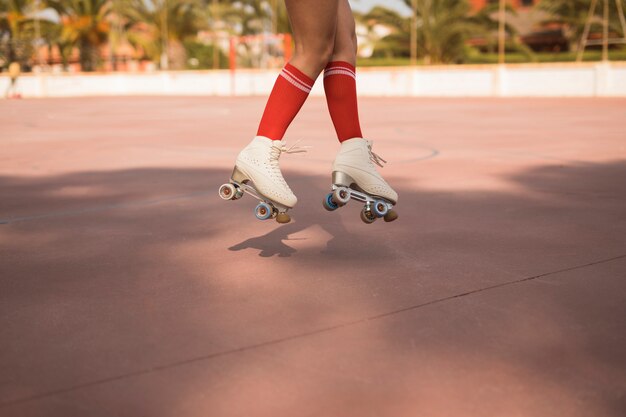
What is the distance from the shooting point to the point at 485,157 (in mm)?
6980

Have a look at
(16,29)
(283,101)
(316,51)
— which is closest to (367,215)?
(283,101)

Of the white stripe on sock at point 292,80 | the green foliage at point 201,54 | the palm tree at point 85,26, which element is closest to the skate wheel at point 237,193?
the white stripe on sock at point 292,80

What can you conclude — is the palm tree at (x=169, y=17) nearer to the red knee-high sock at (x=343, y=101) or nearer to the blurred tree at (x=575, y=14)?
the blurred tree at (x=575, y=14)

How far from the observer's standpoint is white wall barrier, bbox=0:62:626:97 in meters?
25.4

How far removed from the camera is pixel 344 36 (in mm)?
3084

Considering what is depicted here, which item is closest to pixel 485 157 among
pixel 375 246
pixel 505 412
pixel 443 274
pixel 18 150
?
pixel 375 246

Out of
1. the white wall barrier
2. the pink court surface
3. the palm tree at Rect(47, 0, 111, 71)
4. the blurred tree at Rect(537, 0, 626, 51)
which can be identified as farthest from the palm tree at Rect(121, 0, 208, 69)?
the pink court surface

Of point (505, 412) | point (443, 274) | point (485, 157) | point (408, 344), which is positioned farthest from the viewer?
point (485, 157)

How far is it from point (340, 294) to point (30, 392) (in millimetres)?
1095

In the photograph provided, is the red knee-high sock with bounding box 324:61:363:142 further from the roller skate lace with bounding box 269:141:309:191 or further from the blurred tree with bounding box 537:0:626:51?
the blurred tree with bounding box 537:0:626:51

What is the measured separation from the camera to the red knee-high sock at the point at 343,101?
313 cm

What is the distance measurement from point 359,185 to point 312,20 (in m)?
0.66

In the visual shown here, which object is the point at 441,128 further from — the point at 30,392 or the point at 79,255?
the point at 30,392

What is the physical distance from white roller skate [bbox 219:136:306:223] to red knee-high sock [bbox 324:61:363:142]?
0.33m
